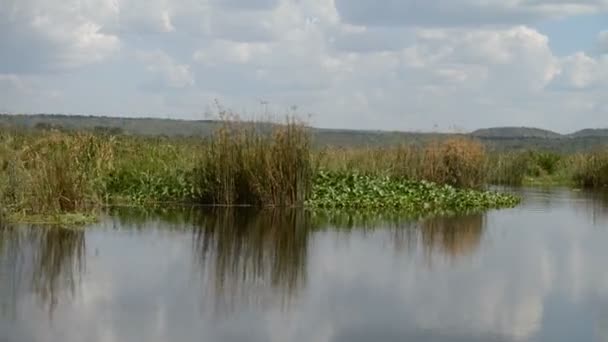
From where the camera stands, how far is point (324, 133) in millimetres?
59625

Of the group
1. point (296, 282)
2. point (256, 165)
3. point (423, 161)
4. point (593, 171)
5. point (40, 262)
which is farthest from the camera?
point (593, 171)

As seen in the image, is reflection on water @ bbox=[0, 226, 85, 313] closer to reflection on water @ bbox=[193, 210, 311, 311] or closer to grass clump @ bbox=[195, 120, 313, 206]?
reflection on water @ bbox=[193, 210, 311, 311]

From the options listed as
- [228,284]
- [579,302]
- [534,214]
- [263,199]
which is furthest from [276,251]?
[534,214]

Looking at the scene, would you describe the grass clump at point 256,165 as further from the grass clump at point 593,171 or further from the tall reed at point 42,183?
the grass clump at point 593,171

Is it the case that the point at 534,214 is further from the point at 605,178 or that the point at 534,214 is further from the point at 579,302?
the point at 605,178

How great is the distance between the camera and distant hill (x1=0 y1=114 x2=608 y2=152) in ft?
79.4

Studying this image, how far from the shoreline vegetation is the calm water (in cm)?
115

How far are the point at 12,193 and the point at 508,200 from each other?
1188cm

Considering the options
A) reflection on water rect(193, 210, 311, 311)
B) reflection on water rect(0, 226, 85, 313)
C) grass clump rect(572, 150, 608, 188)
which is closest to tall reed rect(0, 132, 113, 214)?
reflection on water rect(0, 226, 85, 313)

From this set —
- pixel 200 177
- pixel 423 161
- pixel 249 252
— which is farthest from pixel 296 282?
pixel 423 161

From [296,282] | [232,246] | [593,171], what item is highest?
[593,171]

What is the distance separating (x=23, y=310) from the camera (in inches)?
Result: 341

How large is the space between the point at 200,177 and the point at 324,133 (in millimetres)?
40506

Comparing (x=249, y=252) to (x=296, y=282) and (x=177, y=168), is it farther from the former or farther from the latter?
(x=177, y=168)
